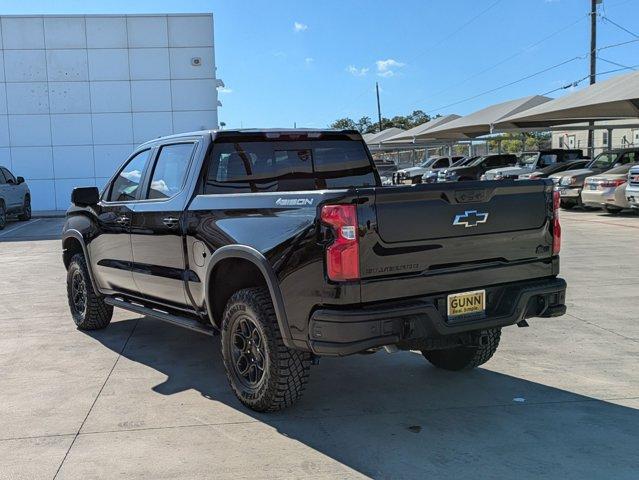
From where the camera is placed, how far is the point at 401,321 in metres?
3.71

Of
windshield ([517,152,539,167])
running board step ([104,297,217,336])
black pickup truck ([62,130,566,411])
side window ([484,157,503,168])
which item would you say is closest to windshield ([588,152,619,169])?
windshield ([517,152,539,167])

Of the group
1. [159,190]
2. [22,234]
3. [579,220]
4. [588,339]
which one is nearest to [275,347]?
[159,190]

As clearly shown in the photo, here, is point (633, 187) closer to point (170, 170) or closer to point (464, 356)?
point (464, 356)

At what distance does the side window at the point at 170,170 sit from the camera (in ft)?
17.2

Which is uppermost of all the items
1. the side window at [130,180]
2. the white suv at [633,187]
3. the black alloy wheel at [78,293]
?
the side window at [130,180]

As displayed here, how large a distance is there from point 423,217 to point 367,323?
73 centimetres

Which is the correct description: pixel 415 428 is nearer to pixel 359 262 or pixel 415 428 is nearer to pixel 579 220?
pixel 359 262

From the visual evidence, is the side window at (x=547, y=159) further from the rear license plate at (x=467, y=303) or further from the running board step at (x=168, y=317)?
the rear license plate at (x=467, y=303)

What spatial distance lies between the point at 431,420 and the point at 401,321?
3.16ft

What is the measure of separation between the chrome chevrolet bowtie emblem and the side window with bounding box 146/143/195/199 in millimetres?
2329

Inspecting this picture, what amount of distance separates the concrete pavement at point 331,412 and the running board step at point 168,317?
474 mm

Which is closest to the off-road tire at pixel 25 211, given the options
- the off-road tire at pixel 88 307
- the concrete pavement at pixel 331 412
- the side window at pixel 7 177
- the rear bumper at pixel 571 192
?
the side window at pixel 7 177

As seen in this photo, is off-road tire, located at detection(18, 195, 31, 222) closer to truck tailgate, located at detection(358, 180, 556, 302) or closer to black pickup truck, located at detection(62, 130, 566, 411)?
black pickup truck, located at detection(62, 130, 566, 411)

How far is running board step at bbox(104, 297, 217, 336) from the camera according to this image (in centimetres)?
491
